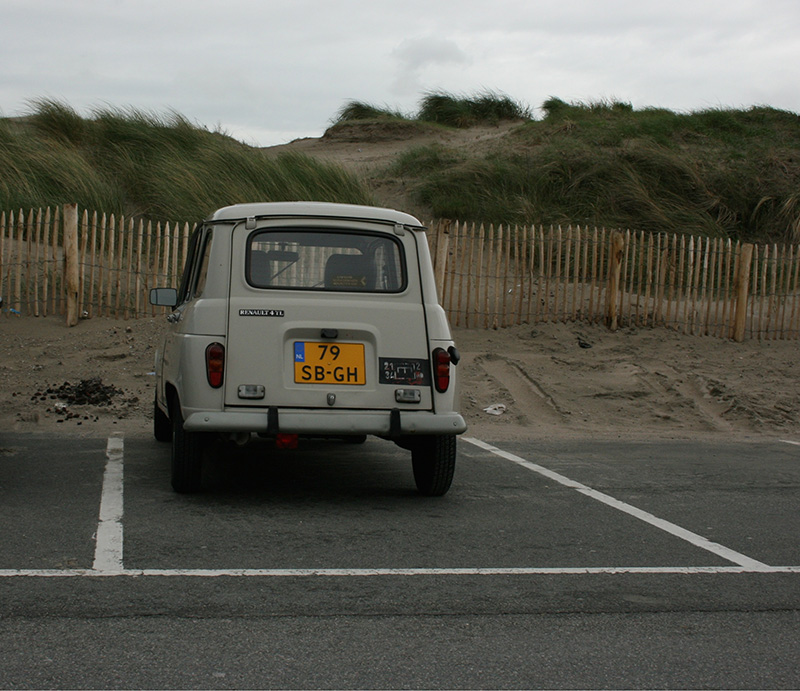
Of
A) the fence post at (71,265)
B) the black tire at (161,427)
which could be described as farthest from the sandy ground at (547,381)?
the black tire at (161,427)

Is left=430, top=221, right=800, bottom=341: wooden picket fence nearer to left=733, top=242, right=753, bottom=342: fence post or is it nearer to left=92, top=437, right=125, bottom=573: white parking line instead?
left=733, top=242, right=753, bottom=342: fence post

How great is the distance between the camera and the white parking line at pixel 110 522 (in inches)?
184

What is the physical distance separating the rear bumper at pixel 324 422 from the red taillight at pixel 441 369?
20 centimetres

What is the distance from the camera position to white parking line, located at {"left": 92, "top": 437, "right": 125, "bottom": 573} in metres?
4.66

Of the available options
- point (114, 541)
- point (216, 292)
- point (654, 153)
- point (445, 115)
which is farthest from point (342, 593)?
point (445, 115)

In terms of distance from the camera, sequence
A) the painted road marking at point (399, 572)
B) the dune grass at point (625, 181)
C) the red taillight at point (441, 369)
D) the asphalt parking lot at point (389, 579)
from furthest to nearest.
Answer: the dune grass at point (625, 181) < the red taillight at point (441, 369) < the painted road marking at point (399, 572) < the asphalt parking lot at point (389, 579)

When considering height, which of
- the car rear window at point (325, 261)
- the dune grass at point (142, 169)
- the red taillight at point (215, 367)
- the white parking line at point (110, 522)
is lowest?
the white parking line at point (110, 522)

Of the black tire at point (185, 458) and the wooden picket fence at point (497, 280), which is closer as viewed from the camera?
the black tire at point (185, 458)

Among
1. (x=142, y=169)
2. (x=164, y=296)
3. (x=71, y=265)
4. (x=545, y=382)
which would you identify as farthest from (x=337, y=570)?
(x=142, y=169)

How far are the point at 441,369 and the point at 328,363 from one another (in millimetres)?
720

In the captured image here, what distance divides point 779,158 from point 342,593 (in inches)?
926

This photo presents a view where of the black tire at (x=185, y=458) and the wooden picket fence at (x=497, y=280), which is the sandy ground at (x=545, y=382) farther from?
the black tire at (x=185, y=458)

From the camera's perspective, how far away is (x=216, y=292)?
6172 mm

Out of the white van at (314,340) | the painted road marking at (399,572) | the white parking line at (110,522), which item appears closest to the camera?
the painted road marking at (399,572)
